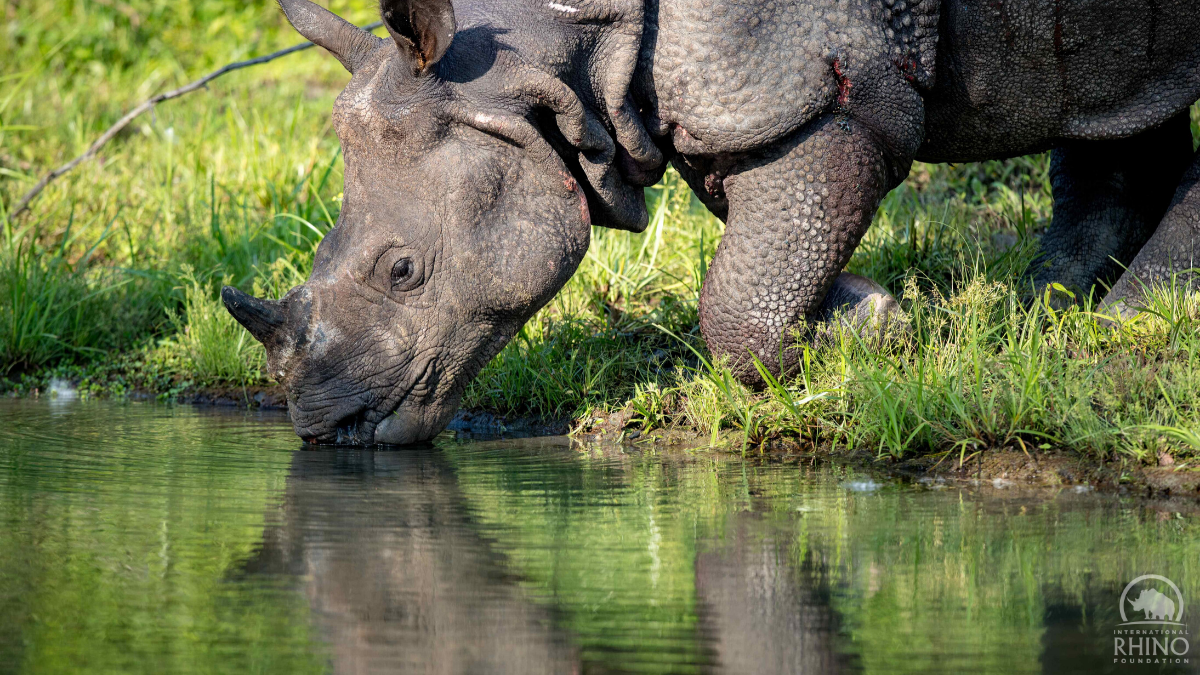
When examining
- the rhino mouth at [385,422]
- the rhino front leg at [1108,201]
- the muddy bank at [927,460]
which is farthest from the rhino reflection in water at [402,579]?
the rhino front leg at [1108,201]

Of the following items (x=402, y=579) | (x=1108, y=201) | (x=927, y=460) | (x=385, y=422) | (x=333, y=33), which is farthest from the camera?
(x=1108, y=201)

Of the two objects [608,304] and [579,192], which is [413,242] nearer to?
[579,192]

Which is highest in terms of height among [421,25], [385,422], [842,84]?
[421,25]

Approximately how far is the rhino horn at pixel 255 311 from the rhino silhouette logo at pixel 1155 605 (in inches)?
121

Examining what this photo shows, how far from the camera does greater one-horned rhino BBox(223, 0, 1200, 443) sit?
4.63 m

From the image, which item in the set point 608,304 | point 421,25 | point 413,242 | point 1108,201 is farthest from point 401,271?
point 1108,201

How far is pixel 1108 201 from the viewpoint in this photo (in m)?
5.88

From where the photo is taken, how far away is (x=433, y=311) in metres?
4.93

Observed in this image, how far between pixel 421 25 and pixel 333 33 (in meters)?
0.49

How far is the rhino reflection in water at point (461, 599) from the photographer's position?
9.12 ft

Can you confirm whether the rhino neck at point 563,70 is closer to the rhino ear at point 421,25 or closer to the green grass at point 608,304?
the rhino ear at point 421,25

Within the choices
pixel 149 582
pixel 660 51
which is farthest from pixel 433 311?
pixel 149 582

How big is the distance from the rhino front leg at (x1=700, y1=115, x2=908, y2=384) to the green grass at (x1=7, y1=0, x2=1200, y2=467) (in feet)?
0.93

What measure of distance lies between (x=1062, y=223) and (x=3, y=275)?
5.54 m
